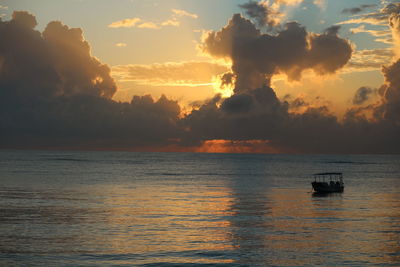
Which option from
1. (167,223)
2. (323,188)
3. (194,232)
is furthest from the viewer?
(323,188)

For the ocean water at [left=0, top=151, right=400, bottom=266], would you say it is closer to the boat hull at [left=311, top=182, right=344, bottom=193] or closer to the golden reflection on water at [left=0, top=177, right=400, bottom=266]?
the golden reflection on water at [left=0, top=177, right=400, bottom=266]

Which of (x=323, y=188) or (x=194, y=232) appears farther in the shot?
(x=323, y=188)

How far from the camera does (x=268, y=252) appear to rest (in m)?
45.5

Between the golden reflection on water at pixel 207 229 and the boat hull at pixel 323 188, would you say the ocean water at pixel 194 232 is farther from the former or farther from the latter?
the boat hull at pixel 323 188

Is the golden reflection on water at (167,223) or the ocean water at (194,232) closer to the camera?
the ocean water at (194,232)

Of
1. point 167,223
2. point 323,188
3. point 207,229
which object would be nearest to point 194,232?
point 207,229

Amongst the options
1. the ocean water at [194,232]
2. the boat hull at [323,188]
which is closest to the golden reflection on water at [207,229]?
the ocean water at [194,232]

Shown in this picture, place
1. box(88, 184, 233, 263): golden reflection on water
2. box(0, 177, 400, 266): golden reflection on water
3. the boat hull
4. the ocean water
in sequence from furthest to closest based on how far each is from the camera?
the boat hull, box(88, 184, 233, 263): golden reflection on water, box(0, 177, 400, 266): golden reflection on water, the ocean water

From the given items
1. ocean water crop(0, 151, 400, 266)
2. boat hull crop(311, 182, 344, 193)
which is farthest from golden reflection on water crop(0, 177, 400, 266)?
boat hull crop(311, 182, 344, 193)

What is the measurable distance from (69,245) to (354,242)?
96.8ft

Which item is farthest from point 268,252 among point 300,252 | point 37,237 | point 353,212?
point 353,212

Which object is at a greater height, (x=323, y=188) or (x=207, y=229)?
(x=207, y=229)

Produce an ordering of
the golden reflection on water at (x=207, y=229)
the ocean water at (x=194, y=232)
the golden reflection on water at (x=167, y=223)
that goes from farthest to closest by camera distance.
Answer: the golden reflection on water at (x=167, y=223), the golden reflection on water at (x=207, y=229), the ocean water at (x=194, y=232)

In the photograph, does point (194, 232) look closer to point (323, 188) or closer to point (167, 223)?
point (167, 223)
